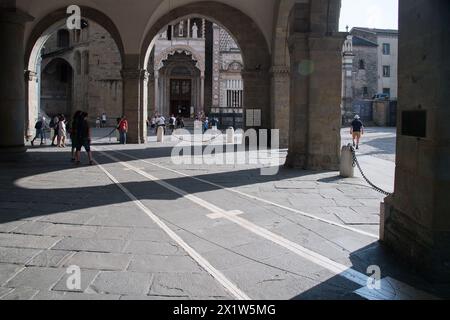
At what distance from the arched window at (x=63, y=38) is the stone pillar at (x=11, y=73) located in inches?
1381

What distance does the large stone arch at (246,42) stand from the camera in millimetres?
18859

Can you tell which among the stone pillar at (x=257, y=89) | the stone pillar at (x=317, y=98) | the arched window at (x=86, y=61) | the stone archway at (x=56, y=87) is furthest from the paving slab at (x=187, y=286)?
the stone archway at (x=56, y=87)

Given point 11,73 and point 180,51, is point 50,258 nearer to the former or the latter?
point 11,73

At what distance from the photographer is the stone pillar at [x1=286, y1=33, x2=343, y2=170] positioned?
439 inches

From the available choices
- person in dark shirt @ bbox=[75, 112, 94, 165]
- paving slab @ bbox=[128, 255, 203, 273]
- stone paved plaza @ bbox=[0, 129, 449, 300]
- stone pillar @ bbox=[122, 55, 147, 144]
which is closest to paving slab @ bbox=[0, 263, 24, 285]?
stone paved plaza @ bbox=[0, 129, 449, 300]

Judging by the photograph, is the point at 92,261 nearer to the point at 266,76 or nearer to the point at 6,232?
the point at 6,232

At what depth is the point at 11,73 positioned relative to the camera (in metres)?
12.4

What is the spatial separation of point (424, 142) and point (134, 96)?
17.1 m

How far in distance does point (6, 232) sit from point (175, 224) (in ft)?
6.56

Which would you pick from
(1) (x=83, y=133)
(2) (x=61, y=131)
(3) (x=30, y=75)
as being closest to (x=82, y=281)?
(1) (x=83, y=133)
